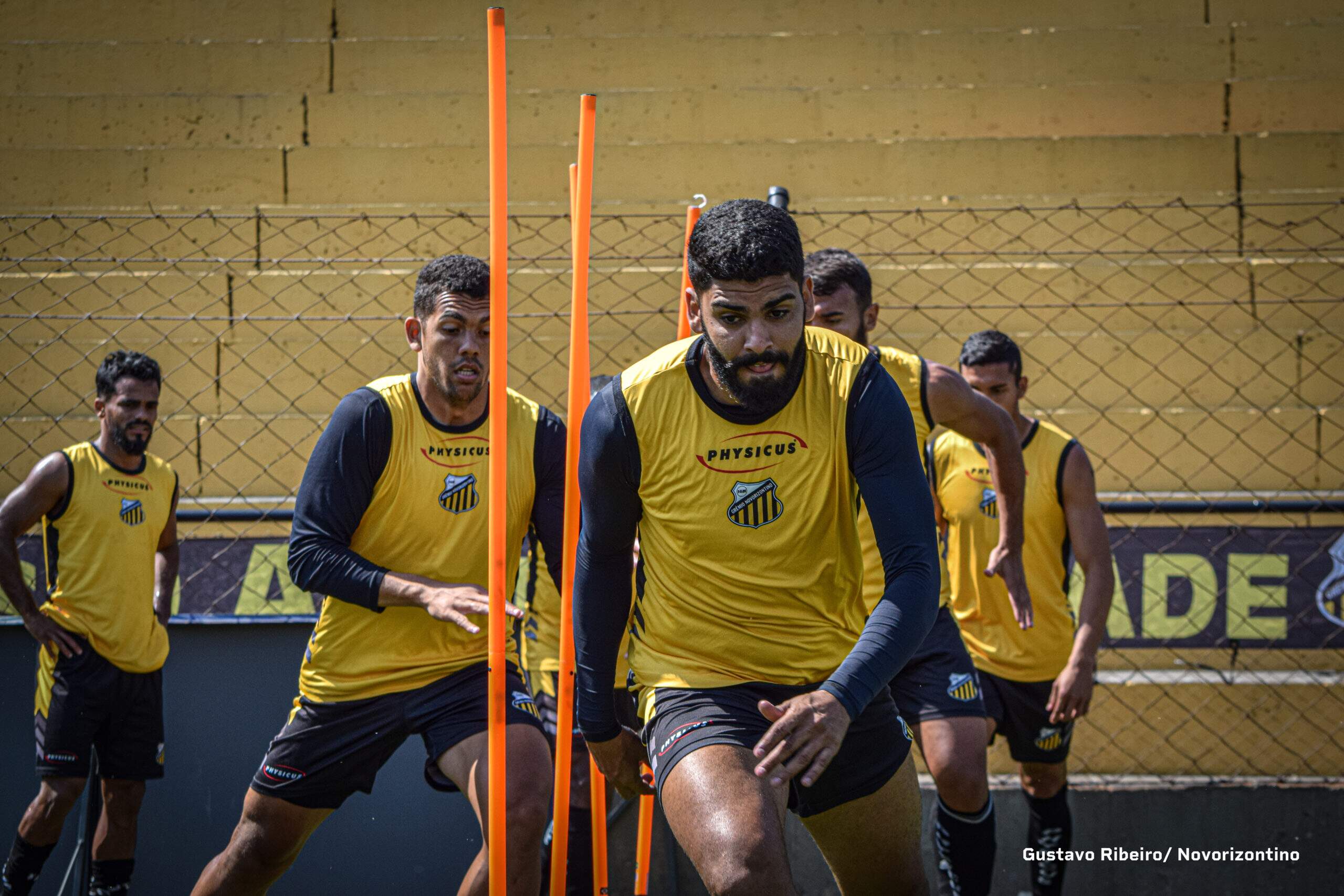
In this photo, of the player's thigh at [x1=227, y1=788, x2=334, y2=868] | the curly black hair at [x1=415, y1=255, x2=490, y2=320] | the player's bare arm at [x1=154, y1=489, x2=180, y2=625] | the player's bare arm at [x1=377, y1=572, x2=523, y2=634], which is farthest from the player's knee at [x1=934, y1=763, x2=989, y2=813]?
the player's bare arm at [x1=154, y1=489, x2=180, y2=625]

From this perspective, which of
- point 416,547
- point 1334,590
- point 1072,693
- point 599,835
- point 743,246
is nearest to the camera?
point 743,246

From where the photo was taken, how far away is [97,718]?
4.57 metres

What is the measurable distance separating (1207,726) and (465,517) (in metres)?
4.21

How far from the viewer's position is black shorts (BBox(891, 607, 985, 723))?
385 cm

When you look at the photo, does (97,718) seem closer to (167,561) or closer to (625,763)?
(167,561)

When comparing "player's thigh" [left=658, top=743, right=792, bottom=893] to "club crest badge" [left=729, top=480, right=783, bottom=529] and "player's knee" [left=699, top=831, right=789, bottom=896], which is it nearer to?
"player's knee" [left=699, top=831, right=789, bottom=896]

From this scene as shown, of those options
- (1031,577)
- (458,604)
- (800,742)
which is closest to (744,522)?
(800,742)

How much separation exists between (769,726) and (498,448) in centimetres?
89

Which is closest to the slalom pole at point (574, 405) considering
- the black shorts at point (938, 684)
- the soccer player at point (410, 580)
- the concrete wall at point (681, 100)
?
the soccer player at point (410, 580)

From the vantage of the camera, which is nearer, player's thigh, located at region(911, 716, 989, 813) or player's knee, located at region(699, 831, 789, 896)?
player's knee, located at region(699, 831, 789, 896)

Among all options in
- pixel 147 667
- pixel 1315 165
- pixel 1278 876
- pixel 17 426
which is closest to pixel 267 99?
pixel 17 426

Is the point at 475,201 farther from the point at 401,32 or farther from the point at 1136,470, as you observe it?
the point at 1136,470

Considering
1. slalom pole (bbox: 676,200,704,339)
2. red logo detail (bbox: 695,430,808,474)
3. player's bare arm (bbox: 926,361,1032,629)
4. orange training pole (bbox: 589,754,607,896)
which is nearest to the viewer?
red logo detail (bbox: 695,430,808,474)

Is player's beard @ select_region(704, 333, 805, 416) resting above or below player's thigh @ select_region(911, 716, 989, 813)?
above
